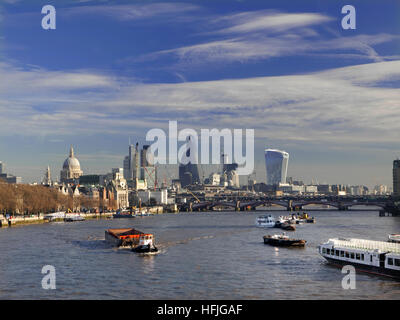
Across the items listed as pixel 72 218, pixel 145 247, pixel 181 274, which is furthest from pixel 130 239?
pixel 72 218

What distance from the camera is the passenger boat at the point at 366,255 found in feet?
136

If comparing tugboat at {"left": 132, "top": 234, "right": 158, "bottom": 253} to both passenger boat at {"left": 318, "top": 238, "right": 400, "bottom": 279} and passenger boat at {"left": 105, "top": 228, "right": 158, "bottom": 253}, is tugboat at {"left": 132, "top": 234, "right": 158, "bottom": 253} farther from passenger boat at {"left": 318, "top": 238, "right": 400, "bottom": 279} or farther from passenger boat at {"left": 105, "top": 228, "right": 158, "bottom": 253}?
passenger boat at {"left": 318, "top": 238, "right": 400, "bottom": 279}

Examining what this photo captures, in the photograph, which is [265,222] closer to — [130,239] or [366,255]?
[130,239]

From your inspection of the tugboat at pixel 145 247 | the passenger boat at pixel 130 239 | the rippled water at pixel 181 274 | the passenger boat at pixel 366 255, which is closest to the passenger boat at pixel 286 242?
the rippled water at pixel 181 274

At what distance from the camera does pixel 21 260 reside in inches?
1971

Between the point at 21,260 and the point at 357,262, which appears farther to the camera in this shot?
the point at 21,260

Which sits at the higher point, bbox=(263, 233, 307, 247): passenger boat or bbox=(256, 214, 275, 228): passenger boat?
bbox=(263, 233, 307, 247): passenger boat

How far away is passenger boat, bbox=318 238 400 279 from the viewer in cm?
4153

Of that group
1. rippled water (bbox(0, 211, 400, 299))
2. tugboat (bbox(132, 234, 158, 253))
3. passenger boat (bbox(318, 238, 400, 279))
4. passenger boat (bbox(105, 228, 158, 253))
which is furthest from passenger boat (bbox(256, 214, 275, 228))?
passenger boat (bbox(318, 238, 400, 279))

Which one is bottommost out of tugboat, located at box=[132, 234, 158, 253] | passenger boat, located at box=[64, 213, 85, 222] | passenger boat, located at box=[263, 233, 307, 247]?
passenger boat, located at box=[64, 213, 85, 222]

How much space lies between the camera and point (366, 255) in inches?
1753
